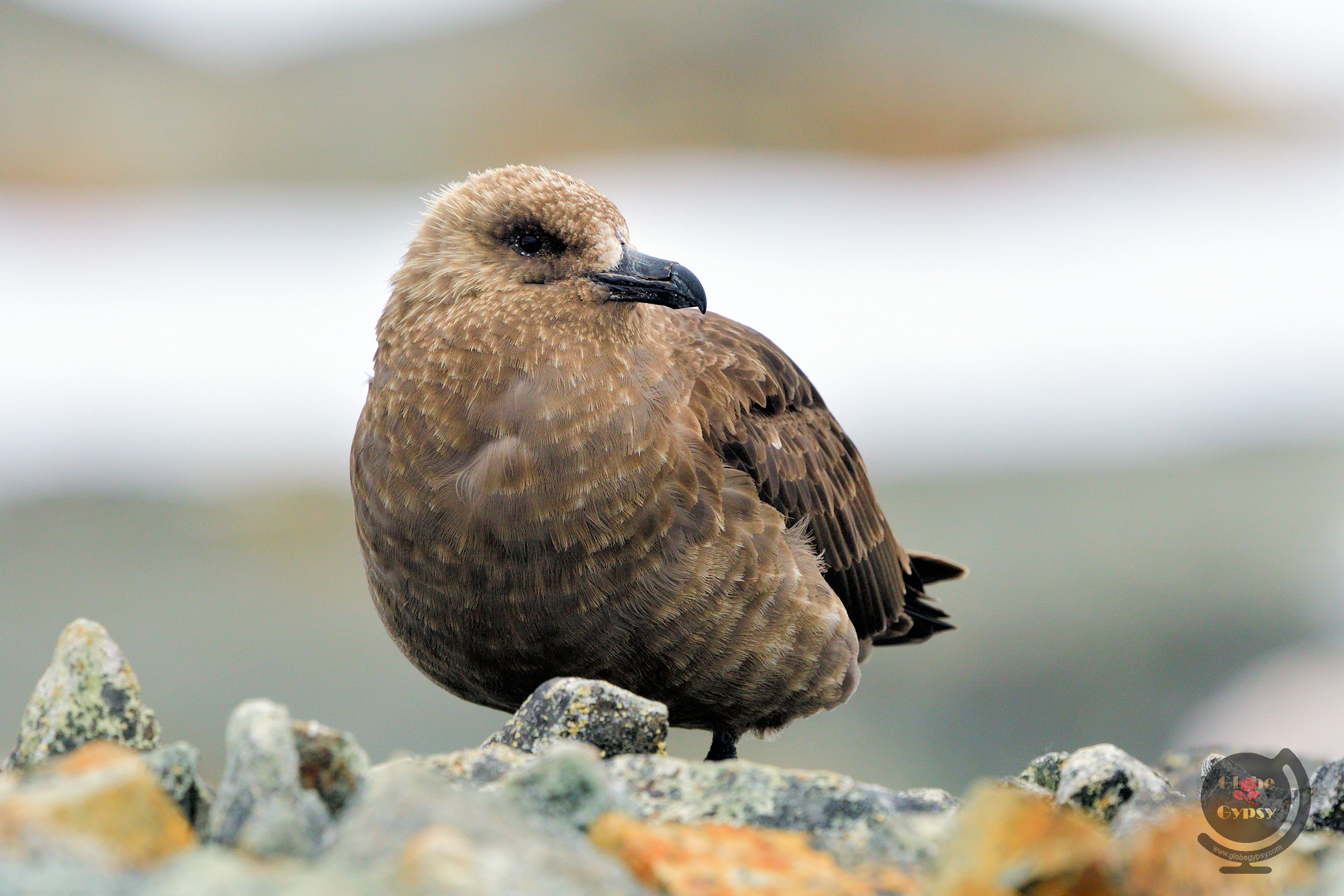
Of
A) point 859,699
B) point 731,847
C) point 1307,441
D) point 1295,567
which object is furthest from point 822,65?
point 731,847

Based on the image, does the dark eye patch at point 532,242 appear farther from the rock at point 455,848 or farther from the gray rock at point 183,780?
the rock at point 455,848

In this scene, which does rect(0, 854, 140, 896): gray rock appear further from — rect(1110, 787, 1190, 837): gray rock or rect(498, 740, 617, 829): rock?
rect(1110, 787, 1190, 837): gray rock

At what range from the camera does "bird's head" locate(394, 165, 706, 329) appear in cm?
455

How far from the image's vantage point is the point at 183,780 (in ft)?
9.41

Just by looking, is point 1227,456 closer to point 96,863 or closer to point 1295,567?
point 1295,567

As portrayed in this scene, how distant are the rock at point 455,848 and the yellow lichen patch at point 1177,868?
87cm

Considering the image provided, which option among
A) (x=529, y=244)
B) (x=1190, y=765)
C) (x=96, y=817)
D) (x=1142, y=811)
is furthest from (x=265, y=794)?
(x=1190, y=765)

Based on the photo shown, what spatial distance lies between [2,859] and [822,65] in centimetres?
2686

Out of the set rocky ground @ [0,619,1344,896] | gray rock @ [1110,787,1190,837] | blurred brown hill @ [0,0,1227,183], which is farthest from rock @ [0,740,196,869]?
blurred brown hill @ [0,0,1227,183]

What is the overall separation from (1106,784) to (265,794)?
1922 mm

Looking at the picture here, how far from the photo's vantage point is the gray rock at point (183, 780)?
2.85 metres

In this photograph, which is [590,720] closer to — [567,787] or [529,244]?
[567,787]

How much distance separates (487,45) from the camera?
2806 centimetres

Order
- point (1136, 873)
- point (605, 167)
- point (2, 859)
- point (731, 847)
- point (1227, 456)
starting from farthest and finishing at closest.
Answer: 1. point (605, 167)
2. point (1227, 456)
3. point (731, 847)
4. point (1136, 873)
5. point (2, 859)
